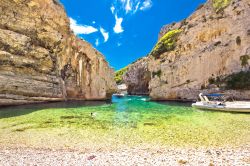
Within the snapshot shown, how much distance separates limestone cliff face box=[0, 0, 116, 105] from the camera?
3453 centimetres

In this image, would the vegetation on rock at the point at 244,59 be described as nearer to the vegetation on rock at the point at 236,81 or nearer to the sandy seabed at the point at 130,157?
the vegetation on rock at the point at 236,81

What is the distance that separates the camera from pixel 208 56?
4778 centimetres

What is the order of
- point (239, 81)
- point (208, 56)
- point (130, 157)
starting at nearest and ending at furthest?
1. point (130, 157)
2. point (239, 81)
3. point (208, 56)

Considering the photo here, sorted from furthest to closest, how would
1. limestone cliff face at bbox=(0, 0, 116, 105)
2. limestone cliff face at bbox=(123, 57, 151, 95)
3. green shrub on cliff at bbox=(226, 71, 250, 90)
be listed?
limestone cliff face at bbox=(123, 57, 151, 95) < green shrub on cliff at bbox=(226, 71, 250, 90) < limestone cliff face at bbox=(0, 0, 116, 105)

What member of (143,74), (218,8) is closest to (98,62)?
(218,8)

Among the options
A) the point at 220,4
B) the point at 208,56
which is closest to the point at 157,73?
the point at 208,56

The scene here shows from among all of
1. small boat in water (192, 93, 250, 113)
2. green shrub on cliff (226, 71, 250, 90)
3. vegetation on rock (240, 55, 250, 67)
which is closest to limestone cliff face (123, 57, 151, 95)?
green shrub on cliff (226, 71, 250, 90)

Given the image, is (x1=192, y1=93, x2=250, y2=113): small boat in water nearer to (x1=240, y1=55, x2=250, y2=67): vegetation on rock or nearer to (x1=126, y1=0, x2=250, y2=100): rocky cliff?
(x1=126, y1=0, x2=250, y2=100): rocky cliff

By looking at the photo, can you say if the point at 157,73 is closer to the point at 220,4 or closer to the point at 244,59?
the point at 244,59

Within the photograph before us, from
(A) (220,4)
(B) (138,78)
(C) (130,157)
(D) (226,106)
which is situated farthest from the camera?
(B) (138,78)

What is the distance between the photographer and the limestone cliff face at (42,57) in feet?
113

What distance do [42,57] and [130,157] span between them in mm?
36672

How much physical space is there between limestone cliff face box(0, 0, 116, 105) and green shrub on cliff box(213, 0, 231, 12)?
3287 cm

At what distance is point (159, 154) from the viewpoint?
10453mm
